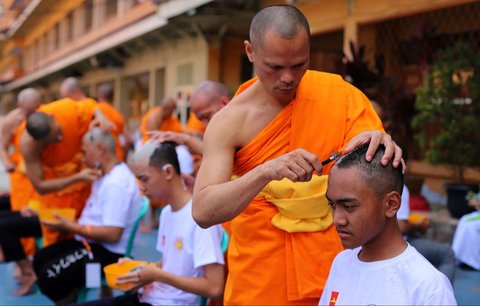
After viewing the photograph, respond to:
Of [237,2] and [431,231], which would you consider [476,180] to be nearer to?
[431,231]

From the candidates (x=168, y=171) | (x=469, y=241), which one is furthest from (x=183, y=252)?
(x=469, y=241)

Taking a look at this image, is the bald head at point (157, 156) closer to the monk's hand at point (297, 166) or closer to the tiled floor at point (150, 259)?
the monk's hand at point (297, 166)

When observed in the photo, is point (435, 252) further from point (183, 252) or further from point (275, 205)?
point (275, 205)

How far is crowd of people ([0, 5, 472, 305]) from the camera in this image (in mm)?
1596

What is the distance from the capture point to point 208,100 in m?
3.52

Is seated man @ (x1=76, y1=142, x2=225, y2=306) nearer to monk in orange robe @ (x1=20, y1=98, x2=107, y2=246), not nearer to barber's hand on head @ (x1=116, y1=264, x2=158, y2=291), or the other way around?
barber's hand on head @ (x1=116, y1=264, x2=158, y2=291)

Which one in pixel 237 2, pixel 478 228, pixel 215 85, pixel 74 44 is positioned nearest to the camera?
pixel 215 85

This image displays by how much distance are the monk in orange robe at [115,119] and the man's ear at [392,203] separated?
14.9 ft

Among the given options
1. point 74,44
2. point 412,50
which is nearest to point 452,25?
point 412,50

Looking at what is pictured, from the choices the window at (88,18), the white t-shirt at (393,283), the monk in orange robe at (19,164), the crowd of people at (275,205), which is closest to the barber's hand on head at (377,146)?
the crowd of people at (275,205)

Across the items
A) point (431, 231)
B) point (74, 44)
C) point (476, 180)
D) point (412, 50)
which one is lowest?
point (431, 231)

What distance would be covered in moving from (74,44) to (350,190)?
879 inches

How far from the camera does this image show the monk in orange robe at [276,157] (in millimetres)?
1846

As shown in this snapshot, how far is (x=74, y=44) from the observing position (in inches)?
881
